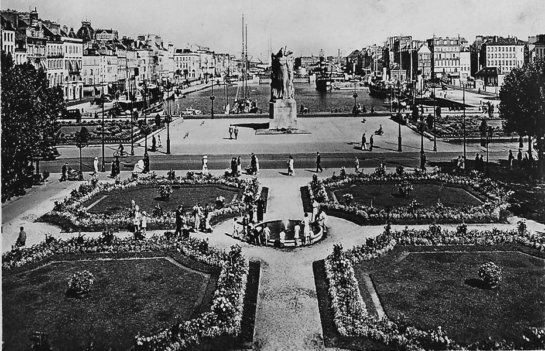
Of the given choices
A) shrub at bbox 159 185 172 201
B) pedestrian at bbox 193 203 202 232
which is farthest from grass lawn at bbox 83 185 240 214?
Answer: pedestrian at bbox 193 203 202 232

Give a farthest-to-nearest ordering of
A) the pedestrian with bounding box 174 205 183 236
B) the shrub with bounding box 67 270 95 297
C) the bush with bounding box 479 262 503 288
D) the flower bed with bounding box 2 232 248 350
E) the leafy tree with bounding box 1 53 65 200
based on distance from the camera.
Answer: the leafy tree with bounding box 1 53 65 200
the pedestrian with bounding box 174 205 183 236
the bush with bounding box 479 262 503 288
the shrub with bounding box 67 270 95 297
the flower bed with bounding box 2 232 248 350

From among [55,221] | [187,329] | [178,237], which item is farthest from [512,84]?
[187,329]

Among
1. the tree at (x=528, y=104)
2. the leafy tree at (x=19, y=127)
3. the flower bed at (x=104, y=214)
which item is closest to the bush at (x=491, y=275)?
the flower bed at (x=104, y=214)

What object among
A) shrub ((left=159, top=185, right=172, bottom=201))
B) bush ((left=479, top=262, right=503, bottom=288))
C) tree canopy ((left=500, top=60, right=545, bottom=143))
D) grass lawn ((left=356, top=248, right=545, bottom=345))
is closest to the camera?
grass lawn ((left=356, top=248, right=545, bottom=345))

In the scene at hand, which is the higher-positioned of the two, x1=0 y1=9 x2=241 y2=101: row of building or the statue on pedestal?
x1=0 y1=9 x2=241 y2=101: row of building

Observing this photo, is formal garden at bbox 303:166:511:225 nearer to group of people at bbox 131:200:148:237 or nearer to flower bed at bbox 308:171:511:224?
flower bed at bbox 308:171:511:224

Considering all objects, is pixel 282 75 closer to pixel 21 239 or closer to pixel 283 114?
pixel 283 114

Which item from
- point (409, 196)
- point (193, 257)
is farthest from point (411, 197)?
point (193, 257)
